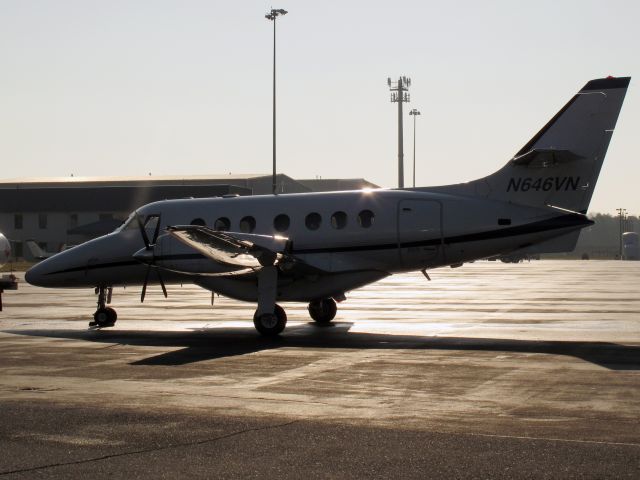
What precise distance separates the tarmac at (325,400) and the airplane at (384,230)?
4.94 ft

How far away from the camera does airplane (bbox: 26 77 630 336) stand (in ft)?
77.8

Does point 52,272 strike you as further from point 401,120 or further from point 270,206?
point 401,120

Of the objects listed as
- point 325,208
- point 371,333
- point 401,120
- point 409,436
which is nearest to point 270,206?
point 325,208

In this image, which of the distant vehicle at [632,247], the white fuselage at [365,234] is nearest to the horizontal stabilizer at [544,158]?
the white fuselage at [365,234]

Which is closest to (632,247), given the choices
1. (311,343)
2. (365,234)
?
(365,234)

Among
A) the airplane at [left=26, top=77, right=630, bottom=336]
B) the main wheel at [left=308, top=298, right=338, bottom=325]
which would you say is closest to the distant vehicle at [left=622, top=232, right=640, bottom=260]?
the main wheel at [left=308, top=298, right=338, bottom=325]

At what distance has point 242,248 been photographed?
23516 mm

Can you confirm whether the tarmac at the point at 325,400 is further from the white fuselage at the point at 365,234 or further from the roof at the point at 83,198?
the roof at the point at 83,198

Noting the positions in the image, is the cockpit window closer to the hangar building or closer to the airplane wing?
the airplane wing

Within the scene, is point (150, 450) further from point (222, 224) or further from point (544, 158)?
point (222, 224)

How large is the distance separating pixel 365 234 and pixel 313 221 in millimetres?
1564

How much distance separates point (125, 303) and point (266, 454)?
2924 cm

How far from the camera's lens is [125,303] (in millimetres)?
38312

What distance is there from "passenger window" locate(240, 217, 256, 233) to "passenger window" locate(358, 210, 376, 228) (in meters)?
3.16
